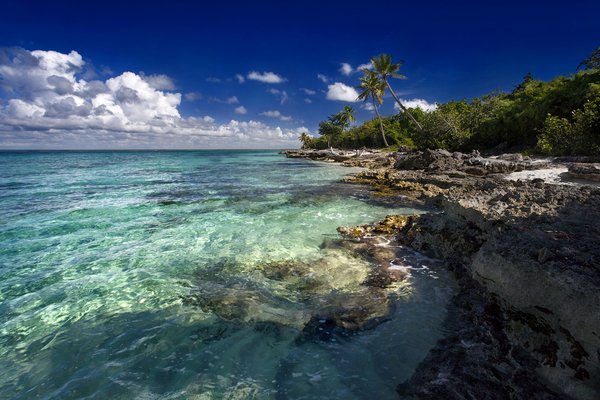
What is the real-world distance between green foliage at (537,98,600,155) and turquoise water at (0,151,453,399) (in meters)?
22.9

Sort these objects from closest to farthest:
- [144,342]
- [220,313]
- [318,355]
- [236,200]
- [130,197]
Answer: [318,355], [144,342], [220,313], [236,200], [130,197]

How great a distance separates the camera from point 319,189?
23.4 m

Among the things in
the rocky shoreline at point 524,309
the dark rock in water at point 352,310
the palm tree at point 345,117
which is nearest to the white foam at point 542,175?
the rocky shoreline at point 524,309

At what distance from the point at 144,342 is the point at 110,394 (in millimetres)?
1146

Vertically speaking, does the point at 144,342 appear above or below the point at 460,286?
below

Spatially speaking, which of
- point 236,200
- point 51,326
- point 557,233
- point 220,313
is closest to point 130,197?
point 236,200

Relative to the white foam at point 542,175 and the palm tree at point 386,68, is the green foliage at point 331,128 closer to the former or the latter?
the palm tree at point 386,68

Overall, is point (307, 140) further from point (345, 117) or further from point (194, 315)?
point (194, 315)

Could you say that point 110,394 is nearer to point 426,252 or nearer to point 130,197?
point 426,252

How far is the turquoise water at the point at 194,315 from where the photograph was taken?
14.9 feet

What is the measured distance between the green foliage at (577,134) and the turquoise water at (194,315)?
75.0ft

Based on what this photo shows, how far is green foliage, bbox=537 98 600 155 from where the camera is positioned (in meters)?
22.1

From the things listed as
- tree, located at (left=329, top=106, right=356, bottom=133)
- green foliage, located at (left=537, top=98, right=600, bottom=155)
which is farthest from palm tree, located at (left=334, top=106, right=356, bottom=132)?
green foliage, located at (left=537, top=98, right=600, bottom=155)

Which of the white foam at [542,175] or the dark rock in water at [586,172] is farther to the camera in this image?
the white foam at [542,175]
